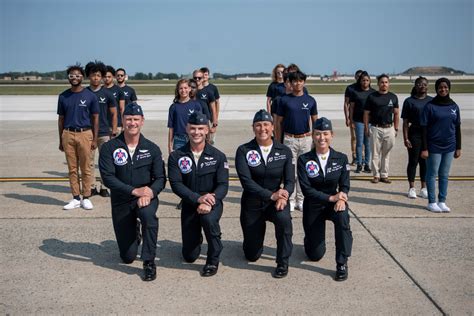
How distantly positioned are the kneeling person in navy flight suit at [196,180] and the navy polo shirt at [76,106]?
99.9 inches

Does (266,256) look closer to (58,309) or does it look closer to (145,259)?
(145,259)

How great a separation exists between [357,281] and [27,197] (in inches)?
220

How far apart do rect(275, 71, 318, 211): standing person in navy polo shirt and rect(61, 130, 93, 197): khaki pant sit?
2.86m

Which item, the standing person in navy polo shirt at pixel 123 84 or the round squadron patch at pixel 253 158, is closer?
the round squadron patch at pixel 253 158

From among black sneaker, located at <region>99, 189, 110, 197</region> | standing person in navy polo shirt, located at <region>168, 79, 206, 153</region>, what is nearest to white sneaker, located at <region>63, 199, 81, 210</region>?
black sneaker, located at <region>99, 189, 110, 197</region>

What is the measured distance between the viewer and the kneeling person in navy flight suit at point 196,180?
4598 millimetres

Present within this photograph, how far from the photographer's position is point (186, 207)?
472 centimetres

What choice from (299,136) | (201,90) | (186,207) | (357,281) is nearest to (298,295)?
(357,281)

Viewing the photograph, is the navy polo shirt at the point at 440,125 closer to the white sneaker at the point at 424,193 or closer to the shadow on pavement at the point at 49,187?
the white sneaker at the point at 424,193

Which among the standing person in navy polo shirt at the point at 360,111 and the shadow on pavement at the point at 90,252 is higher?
the standing person in navy polo shirt at the point at 360,111

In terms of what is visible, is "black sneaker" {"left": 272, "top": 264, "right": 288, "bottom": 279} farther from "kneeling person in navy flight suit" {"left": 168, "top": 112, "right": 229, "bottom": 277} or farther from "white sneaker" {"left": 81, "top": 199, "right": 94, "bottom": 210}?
"white sneaker" {"left": 81, "top": 199, "right": 94, "bottom": 210}

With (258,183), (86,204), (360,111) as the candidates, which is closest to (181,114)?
(86,204)

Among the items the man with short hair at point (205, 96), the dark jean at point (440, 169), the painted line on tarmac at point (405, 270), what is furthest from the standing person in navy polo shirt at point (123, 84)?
the dark jean at point (440, 169)

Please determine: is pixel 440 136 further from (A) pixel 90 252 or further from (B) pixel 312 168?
(A) pixel 90 252
